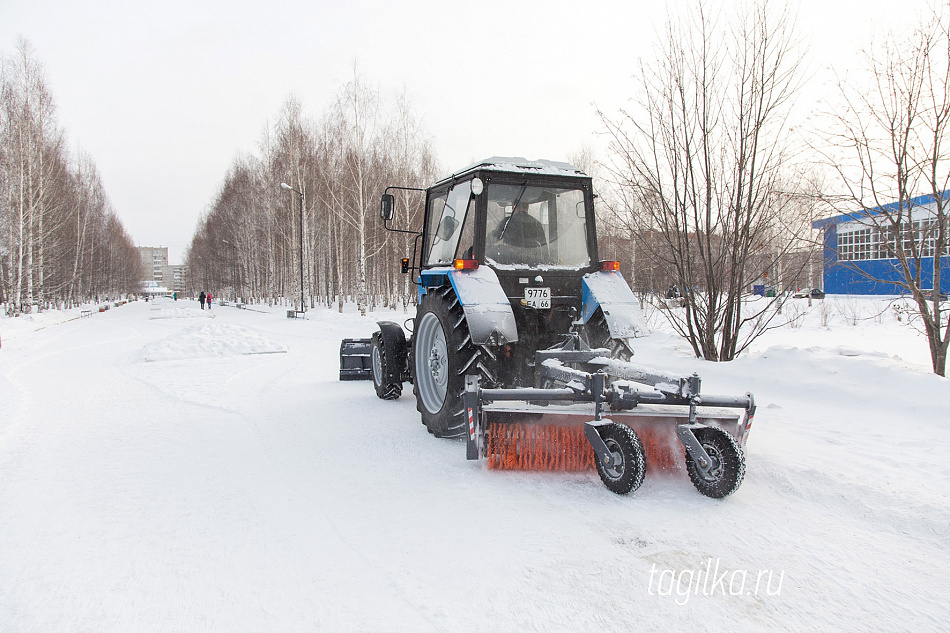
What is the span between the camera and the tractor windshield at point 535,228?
5.20 m

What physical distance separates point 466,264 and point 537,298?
71 centimetres

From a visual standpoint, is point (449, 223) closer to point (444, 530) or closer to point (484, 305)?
point (484, 305)

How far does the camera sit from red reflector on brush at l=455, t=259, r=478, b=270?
491 cm

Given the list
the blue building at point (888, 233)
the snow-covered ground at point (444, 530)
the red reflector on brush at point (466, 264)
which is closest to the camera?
the snow-covered ground at point (444, 530)

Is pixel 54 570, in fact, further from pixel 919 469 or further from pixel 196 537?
pixel 919 469

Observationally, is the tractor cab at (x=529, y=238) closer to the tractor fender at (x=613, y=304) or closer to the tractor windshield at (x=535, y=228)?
the tractor windshield at (x=535, y=228)

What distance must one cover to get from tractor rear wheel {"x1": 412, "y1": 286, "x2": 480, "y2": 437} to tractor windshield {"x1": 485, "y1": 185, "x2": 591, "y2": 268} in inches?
25.7

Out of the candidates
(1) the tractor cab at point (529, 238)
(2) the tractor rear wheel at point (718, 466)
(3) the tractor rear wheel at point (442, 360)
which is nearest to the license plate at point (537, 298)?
(1) the tractor cab at point (529, 238)

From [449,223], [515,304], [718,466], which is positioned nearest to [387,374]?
[449,223]

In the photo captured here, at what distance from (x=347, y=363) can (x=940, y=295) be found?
7.63m

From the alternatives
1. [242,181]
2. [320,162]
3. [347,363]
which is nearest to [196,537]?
[347,363]

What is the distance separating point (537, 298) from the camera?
511 cm

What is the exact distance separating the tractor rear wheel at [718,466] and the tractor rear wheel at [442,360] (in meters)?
1.80

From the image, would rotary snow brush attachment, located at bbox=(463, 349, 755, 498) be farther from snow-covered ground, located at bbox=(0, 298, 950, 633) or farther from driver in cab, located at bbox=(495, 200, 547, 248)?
driver in cab, located at bbox=(495, 200, 547, 248)
